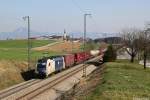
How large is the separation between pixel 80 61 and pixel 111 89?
75.7 metres

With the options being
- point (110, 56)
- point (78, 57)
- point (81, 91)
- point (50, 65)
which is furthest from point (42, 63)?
point (110, 56)

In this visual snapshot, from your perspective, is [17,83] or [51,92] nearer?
[51,92]

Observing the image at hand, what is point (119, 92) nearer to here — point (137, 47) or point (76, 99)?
point (76, 99)

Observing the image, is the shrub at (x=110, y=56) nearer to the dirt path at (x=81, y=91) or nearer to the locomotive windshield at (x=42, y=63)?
the locomotive windshield at (x=42, y=63)

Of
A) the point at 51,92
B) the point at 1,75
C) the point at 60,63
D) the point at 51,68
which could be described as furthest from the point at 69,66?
the point at 51,92

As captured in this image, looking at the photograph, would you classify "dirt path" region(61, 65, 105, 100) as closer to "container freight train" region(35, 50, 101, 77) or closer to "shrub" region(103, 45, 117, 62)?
"container freight train" region(35, 50, 101, 77)

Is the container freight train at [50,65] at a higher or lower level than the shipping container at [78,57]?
higher

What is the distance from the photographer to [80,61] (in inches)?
4328

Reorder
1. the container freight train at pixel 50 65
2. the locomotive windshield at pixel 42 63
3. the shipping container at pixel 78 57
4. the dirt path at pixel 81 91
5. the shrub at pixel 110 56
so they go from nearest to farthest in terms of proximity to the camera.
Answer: the dirt path at pixel 81 91 < the locomotive windshield at pixel 42 63 < the container freight train at pixel 50 65 < the shipping container at pixel 78 57 < the shrub at pixel 110 56

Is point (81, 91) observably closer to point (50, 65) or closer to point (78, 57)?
point (50, 65)

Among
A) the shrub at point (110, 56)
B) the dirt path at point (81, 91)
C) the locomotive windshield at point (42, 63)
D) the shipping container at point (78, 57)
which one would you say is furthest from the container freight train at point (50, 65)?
the shrub at point (110, 56)

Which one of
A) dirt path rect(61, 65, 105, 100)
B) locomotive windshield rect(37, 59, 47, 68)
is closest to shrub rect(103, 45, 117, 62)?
locomotive windshield rect(37, 59, 47, 68)

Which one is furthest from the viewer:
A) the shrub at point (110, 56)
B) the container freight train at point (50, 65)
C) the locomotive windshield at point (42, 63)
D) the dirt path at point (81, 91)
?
the shrub at point (110, 56)

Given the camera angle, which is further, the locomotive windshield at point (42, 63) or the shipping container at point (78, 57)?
the shipping container at point (78, 57)
